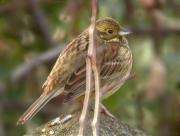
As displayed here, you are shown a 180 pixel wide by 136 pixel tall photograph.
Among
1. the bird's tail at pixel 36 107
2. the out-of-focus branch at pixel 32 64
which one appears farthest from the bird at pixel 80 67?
the out-of-focus branch at pixel 32 64

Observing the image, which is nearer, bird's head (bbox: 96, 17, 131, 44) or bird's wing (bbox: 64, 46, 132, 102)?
bird's wing (bbox: 64, 46, 132, 102)

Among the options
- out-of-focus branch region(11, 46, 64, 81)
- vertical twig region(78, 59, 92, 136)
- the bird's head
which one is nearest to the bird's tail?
the bird's head

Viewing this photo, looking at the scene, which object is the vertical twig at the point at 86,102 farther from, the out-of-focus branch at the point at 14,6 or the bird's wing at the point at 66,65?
the out-of-focus branch at the point at 14,6

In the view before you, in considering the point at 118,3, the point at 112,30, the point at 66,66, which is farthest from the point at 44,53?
the point at 66,66

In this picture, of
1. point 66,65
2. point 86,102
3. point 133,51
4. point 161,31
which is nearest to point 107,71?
point 66,65

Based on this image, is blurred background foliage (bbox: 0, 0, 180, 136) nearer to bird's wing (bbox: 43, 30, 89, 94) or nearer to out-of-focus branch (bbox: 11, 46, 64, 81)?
out-of-focus branch (bbox: 11, 46, 64, 81)

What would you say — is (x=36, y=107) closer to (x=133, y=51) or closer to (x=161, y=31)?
(x=161, y=31)
